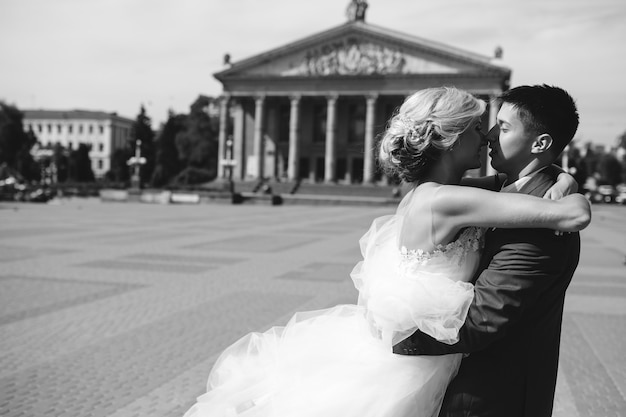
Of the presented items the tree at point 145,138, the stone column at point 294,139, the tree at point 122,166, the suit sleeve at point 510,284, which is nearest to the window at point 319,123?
the stone column at point 294,139

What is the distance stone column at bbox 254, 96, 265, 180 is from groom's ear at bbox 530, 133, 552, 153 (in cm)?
6863

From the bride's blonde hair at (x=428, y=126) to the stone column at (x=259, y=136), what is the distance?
2696 inches

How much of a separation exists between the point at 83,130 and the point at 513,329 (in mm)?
159122

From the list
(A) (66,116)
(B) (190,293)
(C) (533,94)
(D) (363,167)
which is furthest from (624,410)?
(A) (66,116)

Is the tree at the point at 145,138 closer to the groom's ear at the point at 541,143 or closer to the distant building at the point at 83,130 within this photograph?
the distant building at the point at 83,130

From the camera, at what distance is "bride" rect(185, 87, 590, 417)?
2279 millimetres

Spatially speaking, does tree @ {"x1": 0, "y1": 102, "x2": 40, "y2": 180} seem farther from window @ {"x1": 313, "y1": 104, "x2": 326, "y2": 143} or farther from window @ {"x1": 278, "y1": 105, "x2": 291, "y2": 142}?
window @ {"x1": 313, "y1": 104, "x2": 326, "y2": 143}

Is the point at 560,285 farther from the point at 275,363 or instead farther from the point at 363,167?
the point at 363,167

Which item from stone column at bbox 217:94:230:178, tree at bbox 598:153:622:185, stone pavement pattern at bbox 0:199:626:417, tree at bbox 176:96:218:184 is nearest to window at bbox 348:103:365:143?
stone column at bbox 217:94:230:178

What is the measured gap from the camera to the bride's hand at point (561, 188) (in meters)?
2.31

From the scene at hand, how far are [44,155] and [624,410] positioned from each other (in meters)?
115

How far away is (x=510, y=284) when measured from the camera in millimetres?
2221

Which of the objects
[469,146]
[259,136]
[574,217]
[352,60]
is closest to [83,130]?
[259,136]

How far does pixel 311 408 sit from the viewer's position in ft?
8.51
